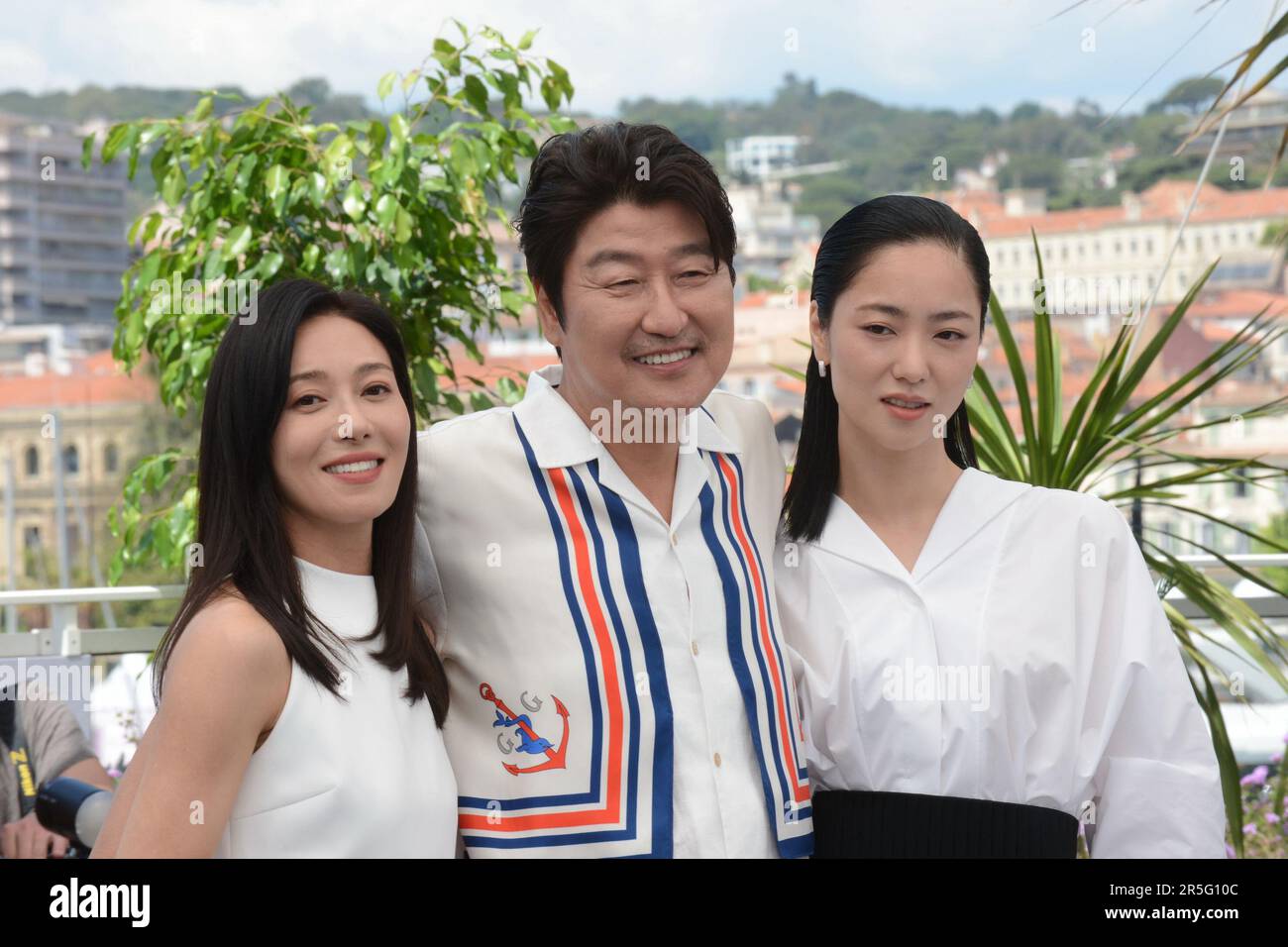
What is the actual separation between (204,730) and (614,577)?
0.54m

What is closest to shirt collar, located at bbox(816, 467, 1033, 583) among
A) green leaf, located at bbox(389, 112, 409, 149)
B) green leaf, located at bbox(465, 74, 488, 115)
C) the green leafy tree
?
the green leafy tree

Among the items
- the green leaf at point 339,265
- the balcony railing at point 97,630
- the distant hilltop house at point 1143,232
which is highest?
→ the distant hilltop house at point 1143,232

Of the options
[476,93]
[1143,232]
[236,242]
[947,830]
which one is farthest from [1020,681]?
[1143,232]

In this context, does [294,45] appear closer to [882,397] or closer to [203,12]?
[203,12]

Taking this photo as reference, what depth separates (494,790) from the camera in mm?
1781

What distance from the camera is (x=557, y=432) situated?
1904mm

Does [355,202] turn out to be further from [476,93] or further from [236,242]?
[476,93]

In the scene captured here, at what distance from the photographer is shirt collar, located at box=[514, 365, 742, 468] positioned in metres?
1.88

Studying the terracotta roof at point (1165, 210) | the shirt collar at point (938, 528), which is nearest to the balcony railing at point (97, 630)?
the shirt collar at point (938, 528)

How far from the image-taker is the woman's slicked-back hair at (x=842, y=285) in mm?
1910

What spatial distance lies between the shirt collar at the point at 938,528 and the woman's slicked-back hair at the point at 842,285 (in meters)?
0.03

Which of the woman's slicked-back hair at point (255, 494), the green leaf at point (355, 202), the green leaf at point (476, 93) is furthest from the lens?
the green leaf at point (476, 93)

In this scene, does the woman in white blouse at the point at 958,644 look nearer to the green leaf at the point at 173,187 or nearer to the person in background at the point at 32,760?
the green leaf at the point at 173,187
